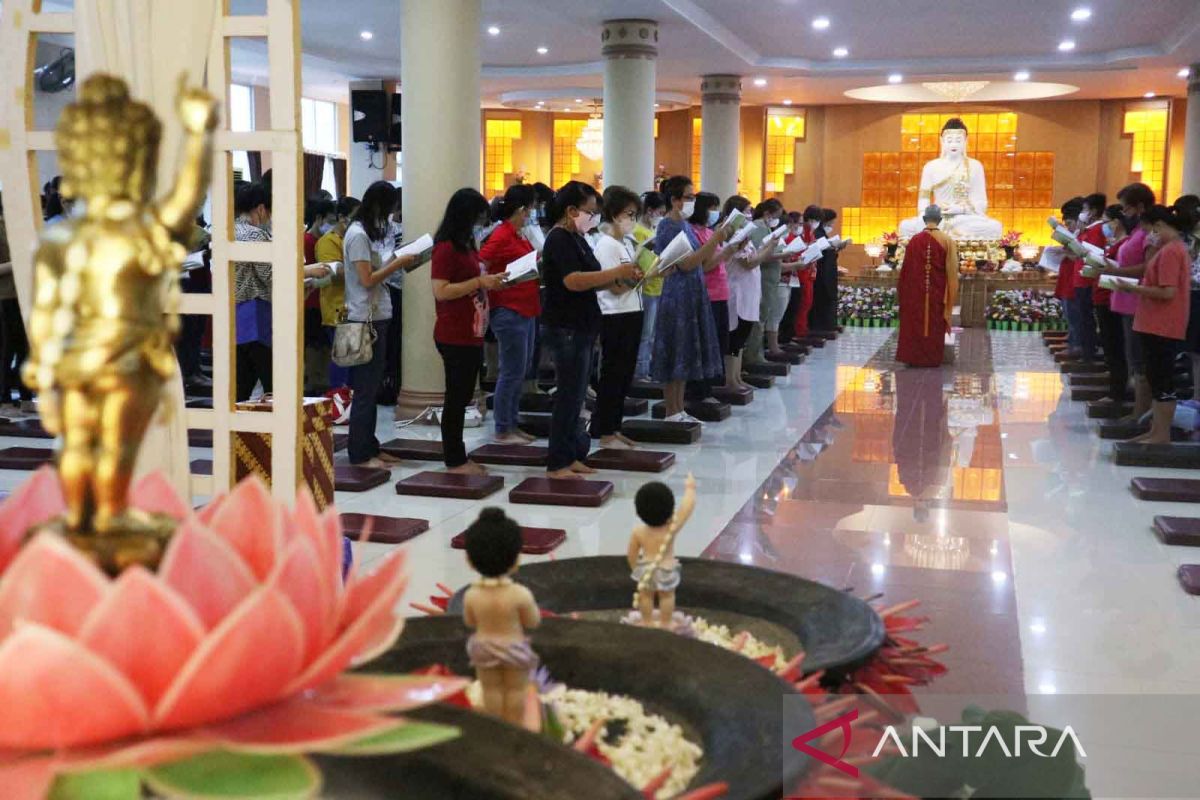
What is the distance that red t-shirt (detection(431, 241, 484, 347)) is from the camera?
6.06 metres

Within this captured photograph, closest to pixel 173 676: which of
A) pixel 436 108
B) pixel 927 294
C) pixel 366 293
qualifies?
pixel 366 293

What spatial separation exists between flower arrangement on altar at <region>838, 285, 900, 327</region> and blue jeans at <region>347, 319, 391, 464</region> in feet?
37.4

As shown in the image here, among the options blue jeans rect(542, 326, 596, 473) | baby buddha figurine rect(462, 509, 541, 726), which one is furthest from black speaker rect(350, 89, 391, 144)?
baby buddha figurine rect(462, 509, 541, 726)

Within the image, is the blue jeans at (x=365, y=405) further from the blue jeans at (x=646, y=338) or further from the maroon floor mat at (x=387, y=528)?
the blue jeans at (x=646, y=338)

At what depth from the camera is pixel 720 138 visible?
52.5ft

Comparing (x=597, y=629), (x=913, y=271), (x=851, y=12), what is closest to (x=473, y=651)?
(x=597, y=629)

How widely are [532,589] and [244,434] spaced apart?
120 centimetres

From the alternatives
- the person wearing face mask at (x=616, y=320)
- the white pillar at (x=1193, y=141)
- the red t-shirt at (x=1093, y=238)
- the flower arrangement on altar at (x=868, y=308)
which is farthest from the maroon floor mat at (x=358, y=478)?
the white pillar at (x=1193, y=141)

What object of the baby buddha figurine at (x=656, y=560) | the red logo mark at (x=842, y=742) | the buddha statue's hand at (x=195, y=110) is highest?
the buddha statue's hand at (x=195, y=110)

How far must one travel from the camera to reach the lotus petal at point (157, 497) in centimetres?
84

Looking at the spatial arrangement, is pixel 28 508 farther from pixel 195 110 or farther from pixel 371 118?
pixel 371 118

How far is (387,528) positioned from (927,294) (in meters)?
7.53

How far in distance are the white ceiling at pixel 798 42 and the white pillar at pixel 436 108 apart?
3802mm

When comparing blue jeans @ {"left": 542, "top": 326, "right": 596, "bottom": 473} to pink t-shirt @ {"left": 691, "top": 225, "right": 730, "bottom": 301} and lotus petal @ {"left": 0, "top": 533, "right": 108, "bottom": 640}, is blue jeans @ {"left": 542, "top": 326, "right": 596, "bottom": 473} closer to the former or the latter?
pink t-shirt @ {"left": 691, "top": 225, "right": 730, "bottom": 301}
